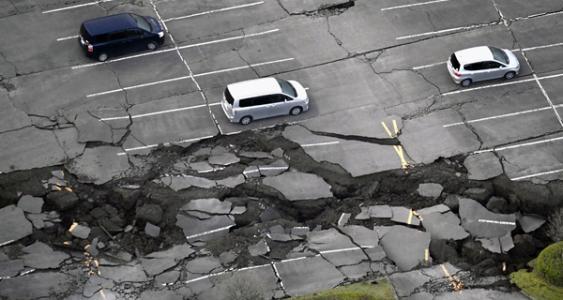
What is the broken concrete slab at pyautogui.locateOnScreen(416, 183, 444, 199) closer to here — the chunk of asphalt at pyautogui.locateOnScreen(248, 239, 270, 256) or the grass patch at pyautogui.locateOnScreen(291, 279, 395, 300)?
the grass patch at pyautogui.locateOnScreen(291, 279, 395, 300)

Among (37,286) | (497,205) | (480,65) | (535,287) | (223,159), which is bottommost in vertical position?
(37,286)

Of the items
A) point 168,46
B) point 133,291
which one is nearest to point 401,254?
point 133,291

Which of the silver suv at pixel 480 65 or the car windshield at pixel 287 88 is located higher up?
the silver suv at pixel 480 65

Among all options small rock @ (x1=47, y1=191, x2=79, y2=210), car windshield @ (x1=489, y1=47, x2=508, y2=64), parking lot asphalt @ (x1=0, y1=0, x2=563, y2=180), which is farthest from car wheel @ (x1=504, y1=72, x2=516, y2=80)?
small rock @ (x1=47, y1=191, x2=79, y2=210)

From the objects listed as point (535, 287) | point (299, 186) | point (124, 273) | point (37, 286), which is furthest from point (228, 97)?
point (535, 287)

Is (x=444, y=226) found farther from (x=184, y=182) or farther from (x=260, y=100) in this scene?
(x=184, y=182)

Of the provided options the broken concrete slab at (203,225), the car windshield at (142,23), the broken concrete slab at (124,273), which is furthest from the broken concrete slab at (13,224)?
the car windshield at (142,23)

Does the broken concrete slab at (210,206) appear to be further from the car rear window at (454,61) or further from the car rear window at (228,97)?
the car rear window at (454,61)
